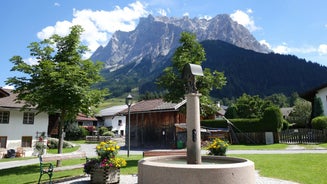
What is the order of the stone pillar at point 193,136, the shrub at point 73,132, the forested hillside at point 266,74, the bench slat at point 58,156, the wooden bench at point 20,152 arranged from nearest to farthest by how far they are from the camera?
1. the stone pillar at point 193,136
2. the bench slat at point 58,156
3. the wooden bench at point 20,152
4. the shrub at point 73,132
5. the forested hillside at point 266,74

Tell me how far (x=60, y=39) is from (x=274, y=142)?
27.1 meters

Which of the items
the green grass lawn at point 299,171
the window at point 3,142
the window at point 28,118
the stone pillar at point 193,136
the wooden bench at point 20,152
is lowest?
the wooden bench at point 20,152

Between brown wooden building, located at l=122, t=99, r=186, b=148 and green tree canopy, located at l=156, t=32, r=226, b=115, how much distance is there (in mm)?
14995

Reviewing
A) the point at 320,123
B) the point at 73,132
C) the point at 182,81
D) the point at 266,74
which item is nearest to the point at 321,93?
the point at 320,123

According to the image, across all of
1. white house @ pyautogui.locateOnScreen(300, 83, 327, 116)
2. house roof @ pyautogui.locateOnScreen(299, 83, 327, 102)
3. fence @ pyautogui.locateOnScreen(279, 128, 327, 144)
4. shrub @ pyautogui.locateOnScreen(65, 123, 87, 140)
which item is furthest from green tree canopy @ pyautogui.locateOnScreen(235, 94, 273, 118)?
shrub @ pyautogui.locateOnScreen(65, 123, 87, 140)

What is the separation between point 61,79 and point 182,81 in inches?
278

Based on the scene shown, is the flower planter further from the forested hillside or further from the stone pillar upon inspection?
the forested hillside

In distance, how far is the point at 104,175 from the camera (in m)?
9.57

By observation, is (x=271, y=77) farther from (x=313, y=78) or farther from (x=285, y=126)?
(x=285, y=126)

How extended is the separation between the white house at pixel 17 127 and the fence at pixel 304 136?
92.2 ft

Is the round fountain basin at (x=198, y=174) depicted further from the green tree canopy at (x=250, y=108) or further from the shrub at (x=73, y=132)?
the green tree canopy at (x=250, y=108)

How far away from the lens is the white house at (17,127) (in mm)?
26484

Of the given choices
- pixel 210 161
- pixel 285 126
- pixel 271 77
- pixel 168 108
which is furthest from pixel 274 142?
pixel 271 77

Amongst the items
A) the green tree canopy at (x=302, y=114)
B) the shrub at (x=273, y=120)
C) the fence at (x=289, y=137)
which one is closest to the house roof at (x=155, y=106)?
the fence at (x=289, y=137)
